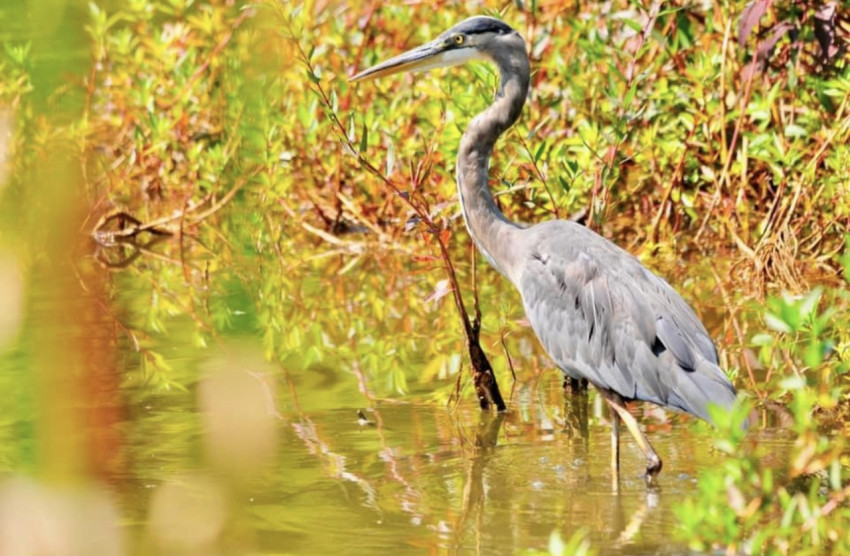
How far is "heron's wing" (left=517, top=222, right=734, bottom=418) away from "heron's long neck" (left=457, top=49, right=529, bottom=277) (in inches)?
5.3

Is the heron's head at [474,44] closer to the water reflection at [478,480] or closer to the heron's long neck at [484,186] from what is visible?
the heron's long neck at [484,186]

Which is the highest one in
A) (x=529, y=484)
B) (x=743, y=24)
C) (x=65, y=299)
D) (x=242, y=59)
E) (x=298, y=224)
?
(x=743, y=24)

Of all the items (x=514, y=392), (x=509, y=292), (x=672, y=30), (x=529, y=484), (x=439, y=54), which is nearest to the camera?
(x=529, y=484)

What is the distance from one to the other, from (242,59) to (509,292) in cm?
626

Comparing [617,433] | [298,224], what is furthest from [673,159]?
[617,433]

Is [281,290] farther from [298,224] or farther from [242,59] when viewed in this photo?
[242,59]

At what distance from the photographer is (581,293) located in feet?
15.0

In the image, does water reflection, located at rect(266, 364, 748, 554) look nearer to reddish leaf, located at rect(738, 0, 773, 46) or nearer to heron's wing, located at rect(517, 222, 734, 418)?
heron's wing, located at rect(517, 222, 734, 418)

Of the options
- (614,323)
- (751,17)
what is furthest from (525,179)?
(614,323)

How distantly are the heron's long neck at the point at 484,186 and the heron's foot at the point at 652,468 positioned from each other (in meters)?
0.95

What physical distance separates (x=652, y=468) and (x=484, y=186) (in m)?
1.22

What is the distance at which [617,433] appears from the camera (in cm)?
438

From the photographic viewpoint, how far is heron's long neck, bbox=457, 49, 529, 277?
482cm

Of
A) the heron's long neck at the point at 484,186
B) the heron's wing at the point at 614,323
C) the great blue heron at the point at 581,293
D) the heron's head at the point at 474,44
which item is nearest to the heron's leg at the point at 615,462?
the great blue heron at the point at 581,293
